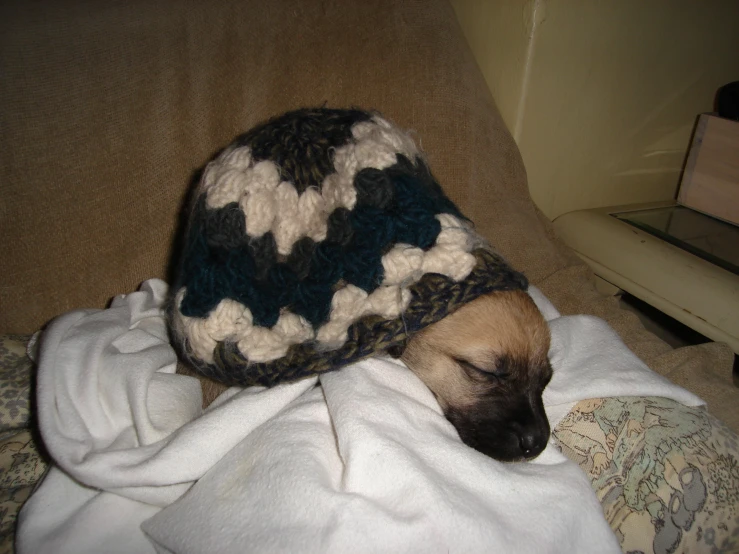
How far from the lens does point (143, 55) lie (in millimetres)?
1092

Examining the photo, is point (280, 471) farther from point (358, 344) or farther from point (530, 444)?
point (530, 444)

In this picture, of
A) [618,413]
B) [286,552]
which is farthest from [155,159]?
[618,413]

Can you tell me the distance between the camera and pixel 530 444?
2.93ft

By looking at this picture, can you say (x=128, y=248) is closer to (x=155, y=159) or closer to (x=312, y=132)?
(x=155, y=159)

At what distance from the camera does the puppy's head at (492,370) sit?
904mm

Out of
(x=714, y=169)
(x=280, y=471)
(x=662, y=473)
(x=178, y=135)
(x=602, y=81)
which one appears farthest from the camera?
(x=714, y=169)

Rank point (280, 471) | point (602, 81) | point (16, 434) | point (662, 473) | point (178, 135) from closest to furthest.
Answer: point (280, 471)
point (662, 473)
point (16, 434)
point (178, 135)
point (602, 81)

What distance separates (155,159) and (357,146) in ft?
1.71

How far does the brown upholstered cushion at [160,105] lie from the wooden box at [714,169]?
2.70 feet

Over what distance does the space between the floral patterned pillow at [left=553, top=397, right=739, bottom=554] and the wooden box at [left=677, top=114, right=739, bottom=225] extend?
1.12 m

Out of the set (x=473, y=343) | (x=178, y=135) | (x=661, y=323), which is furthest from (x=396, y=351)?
(x=661, y=323)

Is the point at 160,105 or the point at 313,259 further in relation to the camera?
the point at 160,105

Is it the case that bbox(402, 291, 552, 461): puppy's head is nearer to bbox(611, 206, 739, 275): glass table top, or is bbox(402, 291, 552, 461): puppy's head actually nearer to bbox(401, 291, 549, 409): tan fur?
bbox(401, 291, 549, 409): tan fur

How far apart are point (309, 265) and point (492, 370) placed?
0.40 m
